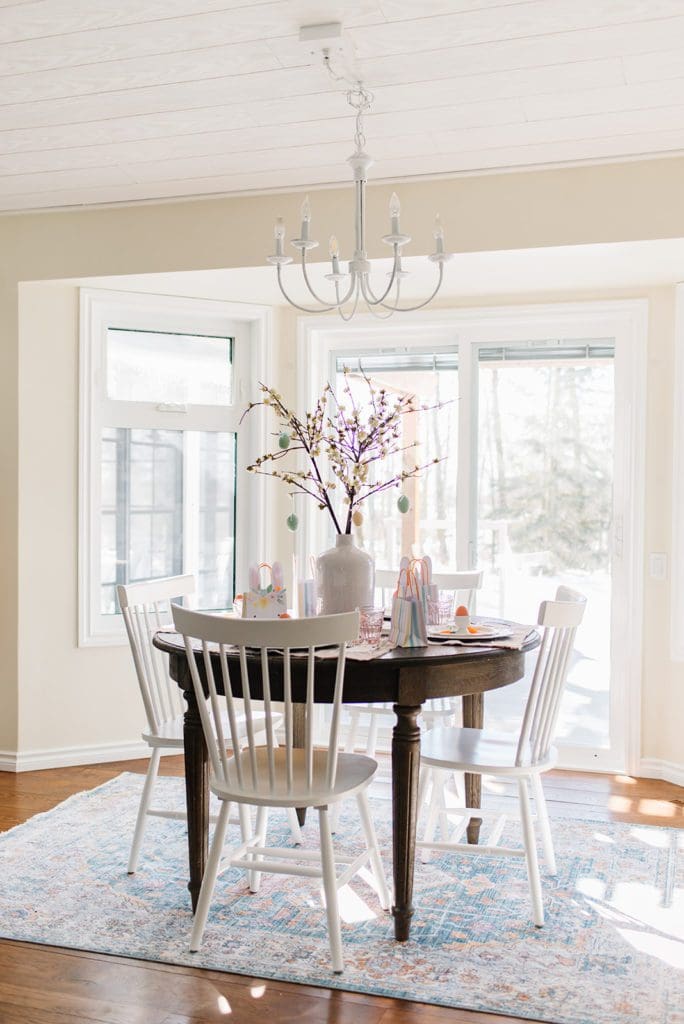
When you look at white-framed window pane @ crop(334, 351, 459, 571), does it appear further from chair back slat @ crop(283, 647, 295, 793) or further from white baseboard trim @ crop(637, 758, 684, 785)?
chair back slat @ crop(283, 647, 295, 793)

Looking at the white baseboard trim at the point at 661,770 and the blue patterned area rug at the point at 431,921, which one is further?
the white baseboard trim at the point at 661,770

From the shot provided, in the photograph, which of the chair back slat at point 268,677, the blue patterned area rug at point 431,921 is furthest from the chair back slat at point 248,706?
the blue patterned area rug at point 431,921

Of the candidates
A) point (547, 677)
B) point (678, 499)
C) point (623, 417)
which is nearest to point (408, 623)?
point (547, 677)

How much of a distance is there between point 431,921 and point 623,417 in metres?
2.45

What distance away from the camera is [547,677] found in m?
2.74

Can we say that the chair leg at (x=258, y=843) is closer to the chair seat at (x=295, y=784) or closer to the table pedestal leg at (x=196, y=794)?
the table pedestal leg at (x=196, y=794)

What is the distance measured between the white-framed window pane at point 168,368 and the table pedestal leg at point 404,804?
251 centimetres

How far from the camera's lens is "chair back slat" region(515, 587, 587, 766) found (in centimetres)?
269

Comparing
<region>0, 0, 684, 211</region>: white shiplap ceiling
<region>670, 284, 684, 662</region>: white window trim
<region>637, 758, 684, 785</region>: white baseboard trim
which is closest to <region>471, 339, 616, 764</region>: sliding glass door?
<region>637, 758, 684, 785</region>: white baseboard trim

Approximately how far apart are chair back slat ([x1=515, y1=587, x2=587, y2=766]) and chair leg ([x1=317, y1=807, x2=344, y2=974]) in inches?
24.9

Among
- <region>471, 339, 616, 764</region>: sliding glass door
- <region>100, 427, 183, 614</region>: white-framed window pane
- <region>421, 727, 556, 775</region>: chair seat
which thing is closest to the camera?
<region>421, 727, 556, 775</region>: chair seat

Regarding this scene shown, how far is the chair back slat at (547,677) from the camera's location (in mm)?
2689

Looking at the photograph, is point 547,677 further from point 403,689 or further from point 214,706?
point 214,706

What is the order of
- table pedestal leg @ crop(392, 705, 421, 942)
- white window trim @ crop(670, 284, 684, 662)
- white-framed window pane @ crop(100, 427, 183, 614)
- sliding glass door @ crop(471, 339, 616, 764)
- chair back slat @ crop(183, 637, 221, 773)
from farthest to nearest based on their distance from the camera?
white-framed window pane @ crop(100, 427, 183, 614), sliding glass door @ crop(471, 339, 616, 764), white window trim @ crop(670, 284, 684, 662), table pedestal leg @ crop(392, 705, 421, 942), chair back slat @ crop(183, 637, 221, 773)
